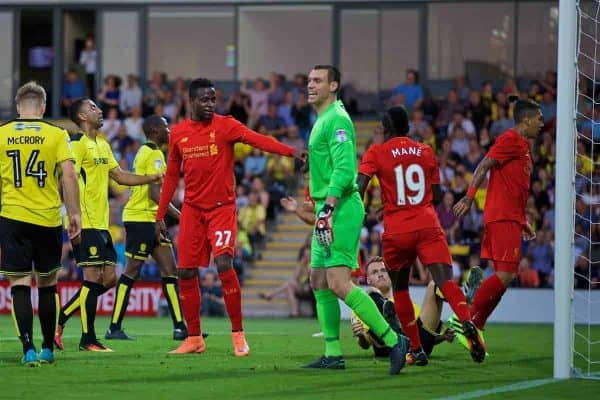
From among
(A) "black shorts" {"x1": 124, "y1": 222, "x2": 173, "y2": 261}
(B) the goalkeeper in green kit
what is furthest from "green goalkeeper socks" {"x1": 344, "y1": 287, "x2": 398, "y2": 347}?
(A) "black shorts" {"x1": 124, "y1": 222, "x2": 173, "y2": 261}

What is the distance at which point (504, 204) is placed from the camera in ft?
39.7

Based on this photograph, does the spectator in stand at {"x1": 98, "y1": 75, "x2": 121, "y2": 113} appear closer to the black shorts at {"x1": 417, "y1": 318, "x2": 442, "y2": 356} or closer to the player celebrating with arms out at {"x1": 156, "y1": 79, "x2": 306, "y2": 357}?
the player celebrating with arms out at {"x1": 156, "y1": 79, "x2": 306, "y2": 357}

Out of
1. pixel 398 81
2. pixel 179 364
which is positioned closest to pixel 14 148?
pixel 179 364

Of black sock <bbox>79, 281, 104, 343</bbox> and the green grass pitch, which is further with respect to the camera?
black sock <bbox>79, 281, 104, 343</bbox>

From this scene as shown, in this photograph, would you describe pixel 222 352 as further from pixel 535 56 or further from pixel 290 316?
pixel 535 56

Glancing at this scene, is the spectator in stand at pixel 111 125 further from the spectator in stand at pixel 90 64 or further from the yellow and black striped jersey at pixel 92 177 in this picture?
the yellow and black striped jersey at pixel 92 177

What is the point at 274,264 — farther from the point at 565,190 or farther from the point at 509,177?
the point at 565,190

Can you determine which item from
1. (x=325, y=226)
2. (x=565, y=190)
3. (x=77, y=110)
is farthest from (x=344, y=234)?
(x=77, y=110)

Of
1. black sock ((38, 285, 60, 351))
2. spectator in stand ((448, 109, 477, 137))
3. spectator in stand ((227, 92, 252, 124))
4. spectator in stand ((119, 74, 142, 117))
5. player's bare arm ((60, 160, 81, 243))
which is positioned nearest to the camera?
Answer: player's bare arm ((60, 160, 81, 243))

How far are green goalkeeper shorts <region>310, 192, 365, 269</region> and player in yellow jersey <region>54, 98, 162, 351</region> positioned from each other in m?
3.56

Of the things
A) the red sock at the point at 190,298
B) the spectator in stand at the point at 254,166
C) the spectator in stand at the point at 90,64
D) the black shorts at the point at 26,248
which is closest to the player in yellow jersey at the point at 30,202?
the black shorts at the point at 26,248

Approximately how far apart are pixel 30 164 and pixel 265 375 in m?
2.68

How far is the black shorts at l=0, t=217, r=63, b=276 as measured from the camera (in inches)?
422

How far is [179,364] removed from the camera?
11.1m
